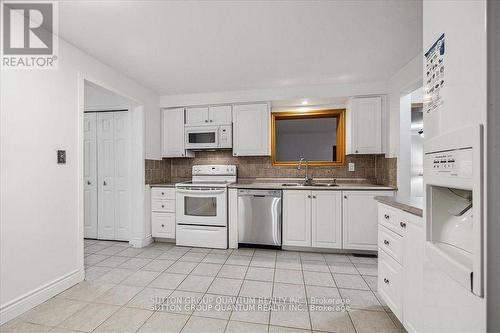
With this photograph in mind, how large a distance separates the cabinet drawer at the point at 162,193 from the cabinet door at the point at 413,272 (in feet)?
9.64

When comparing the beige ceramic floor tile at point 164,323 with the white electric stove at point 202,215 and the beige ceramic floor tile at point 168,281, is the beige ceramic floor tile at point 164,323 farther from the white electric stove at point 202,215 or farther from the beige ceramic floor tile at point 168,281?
the white electric stove at point 202,215

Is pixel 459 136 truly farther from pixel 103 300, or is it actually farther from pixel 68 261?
pixel 68 261

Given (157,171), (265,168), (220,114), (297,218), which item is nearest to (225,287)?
(297,218)

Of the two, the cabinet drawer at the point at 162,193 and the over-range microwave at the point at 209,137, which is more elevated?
the over-range microwave at the point at 209,137

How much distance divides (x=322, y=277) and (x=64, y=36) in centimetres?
344

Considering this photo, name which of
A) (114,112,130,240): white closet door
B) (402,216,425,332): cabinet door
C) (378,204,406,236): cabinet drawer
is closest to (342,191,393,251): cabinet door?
(378,204,406,236): cabinet drawer

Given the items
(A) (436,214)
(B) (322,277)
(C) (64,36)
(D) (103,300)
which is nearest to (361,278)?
(B) (322,277)

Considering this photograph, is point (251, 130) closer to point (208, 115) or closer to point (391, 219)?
point (208, 115)

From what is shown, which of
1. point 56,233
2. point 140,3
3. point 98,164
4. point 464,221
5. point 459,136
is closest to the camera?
point 459,136

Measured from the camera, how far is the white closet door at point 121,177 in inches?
134

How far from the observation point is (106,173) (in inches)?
137

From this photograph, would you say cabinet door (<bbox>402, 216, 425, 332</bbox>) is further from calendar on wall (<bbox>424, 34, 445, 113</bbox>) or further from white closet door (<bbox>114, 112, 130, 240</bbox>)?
white closet door (<bbox>114, 112, 130, 240</bbox>)

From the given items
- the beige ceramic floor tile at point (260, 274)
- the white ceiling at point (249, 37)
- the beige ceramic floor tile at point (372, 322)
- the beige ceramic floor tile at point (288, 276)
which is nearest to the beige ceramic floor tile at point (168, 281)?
the beige ceramic floor tile at point (260, 274)

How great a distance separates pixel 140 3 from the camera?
165 centimetres
